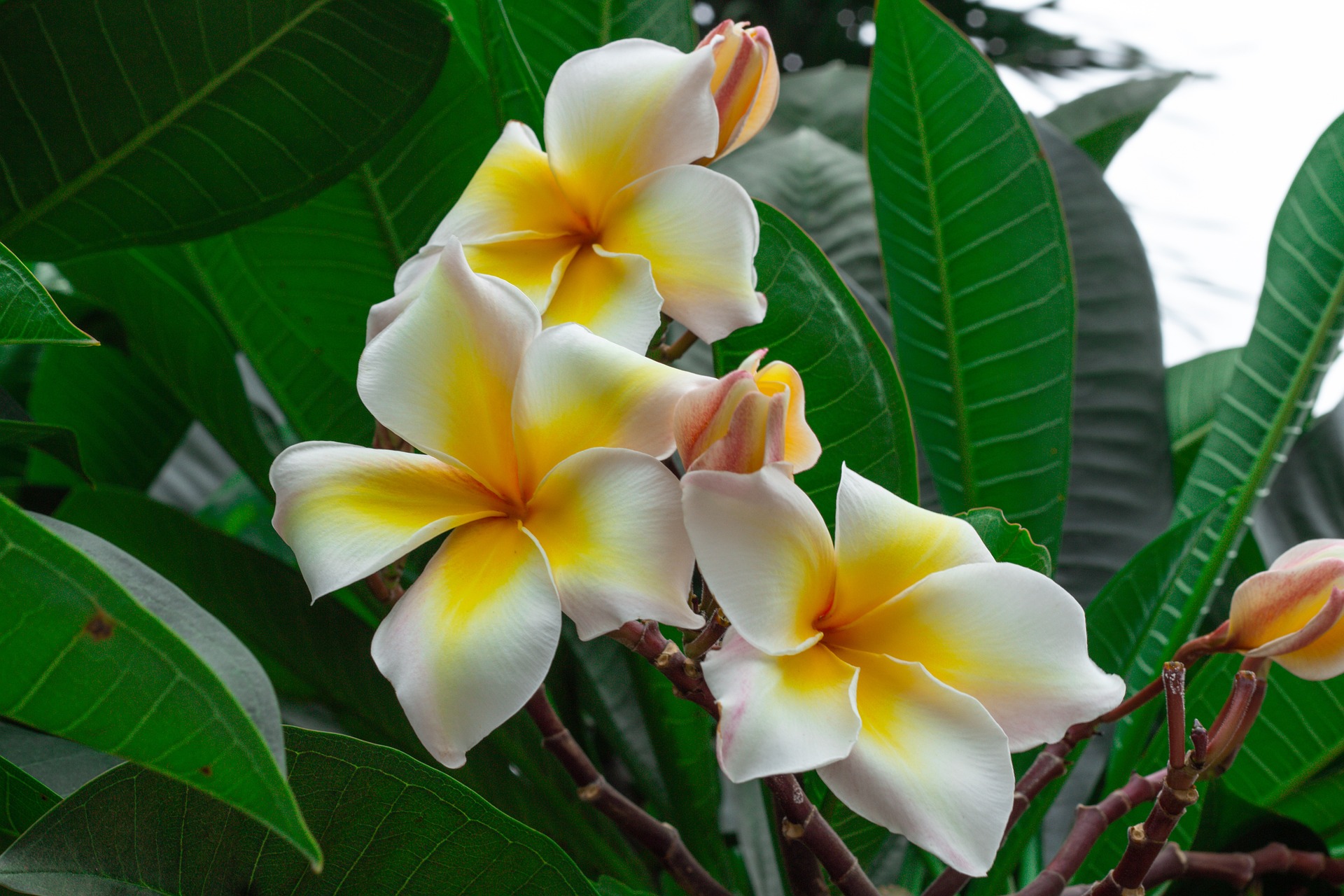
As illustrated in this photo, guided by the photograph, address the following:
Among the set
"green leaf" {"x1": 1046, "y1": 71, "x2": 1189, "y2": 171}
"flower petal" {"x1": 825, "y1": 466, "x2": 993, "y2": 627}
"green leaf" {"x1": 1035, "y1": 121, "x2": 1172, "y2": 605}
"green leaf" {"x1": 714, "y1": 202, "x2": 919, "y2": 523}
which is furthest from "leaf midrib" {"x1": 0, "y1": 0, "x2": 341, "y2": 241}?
"green leaf" {"x1": 1046, "y1": 71, "x2": 1189, "y2": 171}

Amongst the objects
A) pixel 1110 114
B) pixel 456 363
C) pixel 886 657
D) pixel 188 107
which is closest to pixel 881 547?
pixel 886 657

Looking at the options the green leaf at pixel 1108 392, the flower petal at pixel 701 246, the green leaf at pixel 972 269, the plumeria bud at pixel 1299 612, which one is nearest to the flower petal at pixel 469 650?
the flower petal at pixel 701 246

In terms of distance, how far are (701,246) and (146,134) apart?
288 millimetres

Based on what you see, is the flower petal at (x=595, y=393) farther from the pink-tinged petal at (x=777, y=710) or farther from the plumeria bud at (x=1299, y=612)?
the plumeria bud at (x=1299, y=612)

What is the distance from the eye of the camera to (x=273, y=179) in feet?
1.57

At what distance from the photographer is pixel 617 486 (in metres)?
0.27

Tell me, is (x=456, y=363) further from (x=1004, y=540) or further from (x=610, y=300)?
(x=1004, y=540)

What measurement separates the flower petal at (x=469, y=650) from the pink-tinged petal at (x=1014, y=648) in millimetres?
99

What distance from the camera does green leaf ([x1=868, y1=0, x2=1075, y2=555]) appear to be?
0.54 meters

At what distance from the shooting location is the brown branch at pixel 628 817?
0.38 metres

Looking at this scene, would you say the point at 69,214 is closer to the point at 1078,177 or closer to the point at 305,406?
the point at 305,406

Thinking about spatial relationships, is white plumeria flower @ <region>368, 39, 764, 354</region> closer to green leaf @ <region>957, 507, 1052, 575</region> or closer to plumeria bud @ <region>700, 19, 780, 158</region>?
plumeria bud @ <region>700, 19, 780, 158</region>

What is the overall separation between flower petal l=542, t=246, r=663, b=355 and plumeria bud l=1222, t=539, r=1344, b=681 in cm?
20

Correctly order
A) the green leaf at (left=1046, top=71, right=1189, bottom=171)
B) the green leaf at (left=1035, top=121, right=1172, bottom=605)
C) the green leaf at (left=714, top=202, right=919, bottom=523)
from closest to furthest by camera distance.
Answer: the green leaf at (left=714, top=202, right=919, bottom=523), the green leaf at (left=1035, top=121, right=1172, bottom=605), the green leaf at (left=1046, top=71, right=1189, bottom=171)
